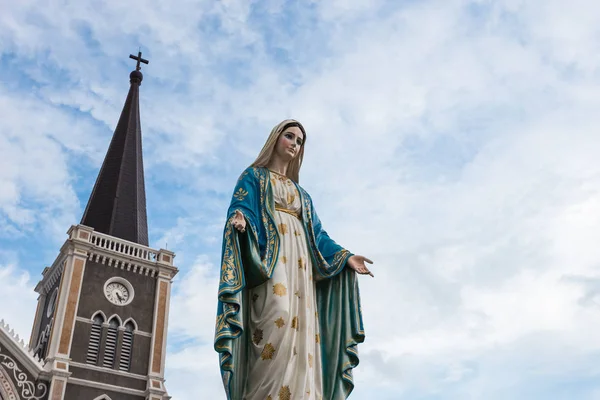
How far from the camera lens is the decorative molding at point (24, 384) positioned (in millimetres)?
29328

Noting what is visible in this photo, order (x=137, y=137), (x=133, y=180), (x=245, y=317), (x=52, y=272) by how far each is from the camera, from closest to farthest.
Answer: (x=245, y=317) → (x=52, y=272) → (x=133, y=180) → (x=137, y=137)

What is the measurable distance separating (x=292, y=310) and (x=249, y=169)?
125cm

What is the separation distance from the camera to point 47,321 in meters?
33.9

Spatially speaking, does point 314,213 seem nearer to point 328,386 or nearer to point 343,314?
point 343,314

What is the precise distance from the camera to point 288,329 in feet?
16.0

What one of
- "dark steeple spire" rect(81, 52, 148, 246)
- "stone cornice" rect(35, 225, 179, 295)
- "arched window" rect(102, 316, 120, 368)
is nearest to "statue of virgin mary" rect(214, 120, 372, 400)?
"arched window" rect(102, 316, 120, 368)

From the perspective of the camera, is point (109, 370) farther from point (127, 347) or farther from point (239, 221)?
point (239, 221)

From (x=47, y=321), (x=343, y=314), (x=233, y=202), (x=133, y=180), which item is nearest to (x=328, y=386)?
(x=343, y=314)

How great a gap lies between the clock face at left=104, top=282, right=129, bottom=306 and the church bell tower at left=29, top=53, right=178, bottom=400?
48 mm

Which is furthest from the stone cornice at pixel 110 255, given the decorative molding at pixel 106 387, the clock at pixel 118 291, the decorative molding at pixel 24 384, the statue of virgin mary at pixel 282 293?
the statue of virgin mary at pixel 282 293

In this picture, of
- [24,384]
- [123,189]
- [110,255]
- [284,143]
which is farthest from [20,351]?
[284,143]

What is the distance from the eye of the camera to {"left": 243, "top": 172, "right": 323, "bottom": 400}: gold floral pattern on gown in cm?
473

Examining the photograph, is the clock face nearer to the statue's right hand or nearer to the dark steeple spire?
the dark steeple spire

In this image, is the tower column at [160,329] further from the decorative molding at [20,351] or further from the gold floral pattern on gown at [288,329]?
the gold floral pattern on gown at [288,329]
